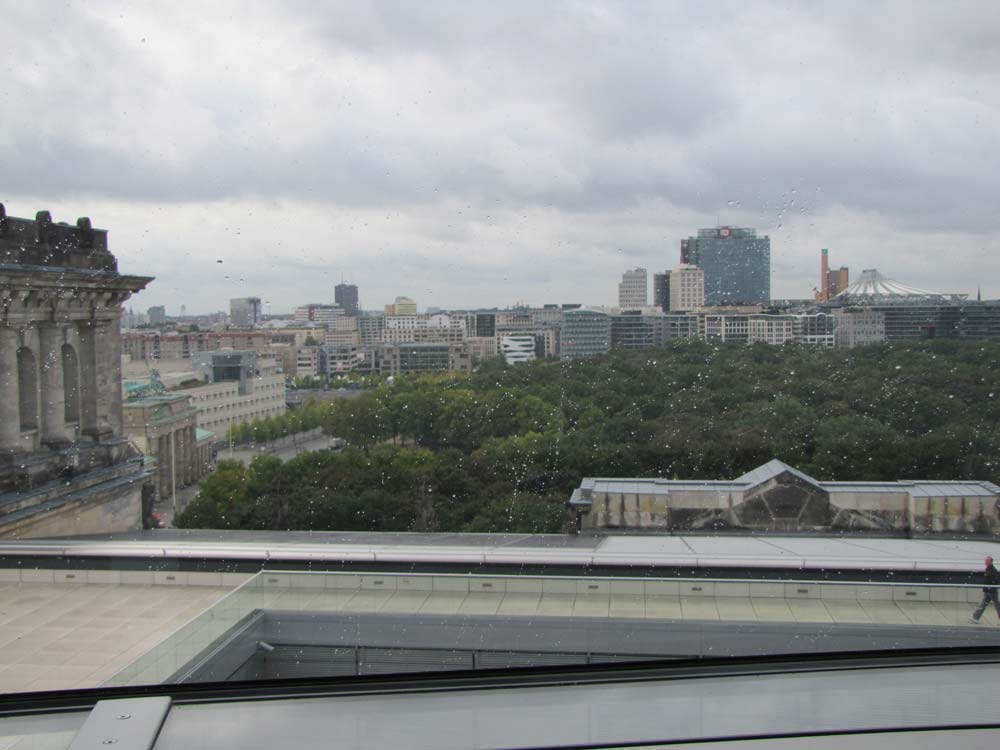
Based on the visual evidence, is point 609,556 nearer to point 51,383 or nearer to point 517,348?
point 51,383

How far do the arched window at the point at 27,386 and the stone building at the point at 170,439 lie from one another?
0.91 m

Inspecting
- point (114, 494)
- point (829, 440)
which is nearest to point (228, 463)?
point (114, 494)

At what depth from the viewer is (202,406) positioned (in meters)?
5.21

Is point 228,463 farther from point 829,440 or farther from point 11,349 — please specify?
point 829,440

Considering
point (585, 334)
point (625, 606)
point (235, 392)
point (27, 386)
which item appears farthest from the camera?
point (585, 334)

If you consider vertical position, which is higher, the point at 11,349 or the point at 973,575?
the point at 11,349

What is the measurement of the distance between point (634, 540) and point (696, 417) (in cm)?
240

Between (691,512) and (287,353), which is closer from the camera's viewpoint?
(691,512)

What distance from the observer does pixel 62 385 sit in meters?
4.10

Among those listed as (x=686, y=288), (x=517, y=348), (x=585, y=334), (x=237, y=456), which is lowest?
(x=237, y=456)

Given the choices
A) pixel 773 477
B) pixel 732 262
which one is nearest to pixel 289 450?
pixel 773 477

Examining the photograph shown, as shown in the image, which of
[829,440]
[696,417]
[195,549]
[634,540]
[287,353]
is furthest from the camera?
[287,353]

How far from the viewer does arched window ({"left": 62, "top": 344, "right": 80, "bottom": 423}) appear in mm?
4242

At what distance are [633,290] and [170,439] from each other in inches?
161
